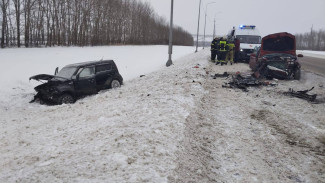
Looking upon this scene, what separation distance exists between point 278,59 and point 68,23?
29950 mm

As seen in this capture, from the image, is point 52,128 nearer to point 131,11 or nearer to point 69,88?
point 69,88

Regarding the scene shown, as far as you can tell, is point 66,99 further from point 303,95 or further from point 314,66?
point 314,66

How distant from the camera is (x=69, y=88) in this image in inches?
372

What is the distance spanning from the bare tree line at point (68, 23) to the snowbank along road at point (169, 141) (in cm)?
2231

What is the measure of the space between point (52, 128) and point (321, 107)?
26.9ft

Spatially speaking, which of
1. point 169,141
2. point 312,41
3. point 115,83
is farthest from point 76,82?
point 312,41

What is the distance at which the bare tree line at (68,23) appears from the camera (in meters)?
26.0

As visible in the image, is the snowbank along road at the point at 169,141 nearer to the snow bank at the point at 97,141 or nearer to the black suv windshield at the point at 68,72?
the snow bank at the point at 97,141

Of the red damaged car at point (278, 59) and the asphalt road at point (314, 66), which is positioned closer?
the red damaged car at point (278, 59)

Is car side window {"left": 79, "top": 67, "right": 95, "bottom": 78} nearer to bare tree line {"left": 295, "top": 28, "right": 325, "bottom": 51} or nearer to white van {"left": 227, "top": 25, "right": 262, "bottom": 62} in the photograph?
white van {"left": 227, "top": 25, "right": 262, "bottom": 62}

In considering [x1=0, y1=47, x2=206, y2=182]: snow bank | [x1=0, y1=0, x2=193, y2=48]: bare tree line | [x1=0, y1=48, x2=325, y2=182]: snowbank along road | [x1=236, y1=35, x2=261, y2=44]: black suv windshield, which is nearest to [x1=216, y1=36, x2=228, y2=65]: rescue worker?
[x1=236, y1=35, x2=261, y2=44]: black suv windshield

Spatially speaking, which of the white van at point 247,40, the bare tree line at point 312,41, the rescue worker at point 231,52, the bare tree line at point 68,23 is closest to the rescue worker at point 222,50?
the rescue worker at point 231,52

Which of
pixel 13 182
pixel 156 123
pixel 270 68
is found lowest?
pixel 13 182

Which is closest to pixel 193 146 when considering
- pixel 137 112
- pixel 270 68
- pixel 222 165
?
pixel 222 165
